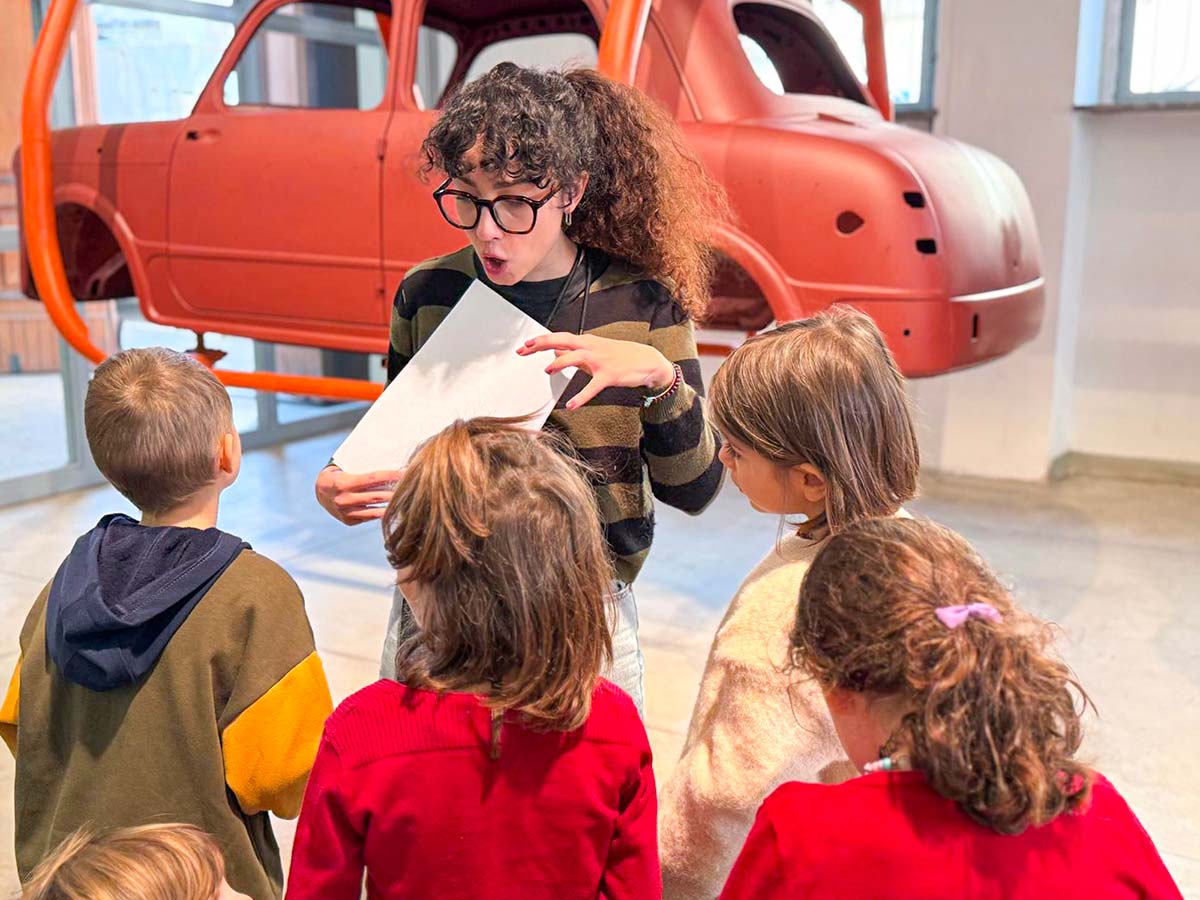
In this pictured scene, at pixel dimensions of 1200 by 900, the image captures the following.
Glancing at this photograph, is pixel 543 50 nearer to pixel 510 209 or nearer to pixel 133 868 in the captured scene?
pixel 510 209

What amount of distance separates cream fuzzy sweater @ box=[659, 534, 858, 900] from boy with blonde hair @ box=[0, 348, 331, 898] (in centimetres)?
52

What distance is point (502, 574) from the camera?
1.16m

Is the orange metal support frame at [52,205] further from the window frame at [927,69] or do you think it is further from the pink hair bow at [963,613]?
the pink hair bow at [963,613]

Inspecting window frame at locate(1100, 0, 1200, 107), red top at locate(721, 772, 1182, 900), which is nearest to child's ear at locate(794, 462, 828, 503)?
red top at locate(721, 772, 1182, 900)

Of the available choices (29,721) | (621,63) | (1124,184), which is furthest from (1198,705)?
(1124,184)

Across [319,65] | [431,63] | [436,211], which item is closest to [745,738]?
[436,211]

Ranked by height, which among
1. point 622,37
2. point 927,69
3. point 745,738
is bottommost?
point 745,738

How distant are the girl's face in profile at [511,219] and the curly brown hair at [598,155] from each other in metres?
0.01

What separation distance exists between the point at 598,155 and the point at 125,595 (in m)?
0.90

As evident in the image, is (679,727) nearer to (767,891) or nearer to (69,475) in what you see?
(767,891)

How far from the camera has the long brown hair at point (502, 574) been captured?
45.9 inches

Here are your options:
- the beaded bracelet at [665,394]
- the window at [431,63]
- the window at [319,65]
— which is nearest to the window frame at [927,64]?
the window at [431,63]

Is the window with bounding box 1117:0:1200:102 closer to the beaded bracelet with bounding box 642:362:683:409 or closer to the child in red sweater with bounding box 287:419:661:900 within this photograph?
the beaded bracelet with bounding box 642:362:683:409

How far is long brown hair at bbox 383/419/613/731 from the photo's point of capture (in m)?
1.17
